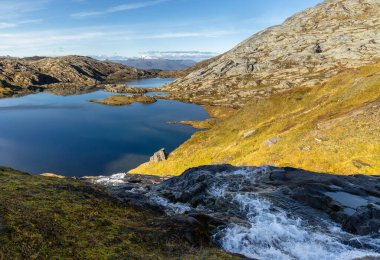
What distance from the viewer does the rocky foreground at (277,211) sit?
73.2 ft

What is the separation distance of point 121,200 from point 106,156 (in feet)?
323

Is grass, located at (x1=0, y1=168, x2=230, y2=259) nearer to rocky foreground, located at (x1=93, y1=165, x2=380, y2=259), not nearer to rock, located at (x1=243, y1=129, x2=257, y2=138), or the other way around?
rocky foreground, located at (x1=93, y1=165, x2=380, y2=259)

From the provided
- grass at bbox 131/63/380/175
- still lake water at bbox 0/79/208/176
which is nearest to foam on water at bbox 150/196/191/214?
grass at bbox 131/63/380/175

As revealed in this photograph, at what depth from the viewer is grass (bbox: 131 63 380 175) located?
157 ft

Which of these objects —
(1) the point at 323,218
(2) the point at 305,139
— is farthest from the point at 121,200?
(2) the point at 305,139

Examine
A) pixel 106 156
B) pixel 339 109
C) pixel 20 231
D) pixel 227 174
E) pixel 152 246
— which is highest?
pixel 339 109

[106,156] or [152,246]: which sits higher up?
[152,246]

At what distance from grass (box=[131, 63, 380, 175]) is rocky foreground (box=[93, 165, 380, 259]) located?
8.87 metres

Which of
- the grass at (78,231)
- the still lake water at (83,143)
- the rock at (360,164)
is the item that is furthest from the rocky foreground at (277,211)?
the still lake water at (83,143)

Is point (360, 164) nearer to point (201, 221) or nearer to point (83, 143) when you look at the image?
point (201, 221)

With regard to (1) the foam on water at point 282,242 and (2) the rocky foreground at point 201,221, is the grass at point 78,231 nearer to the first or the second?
(2) the rocky foreground at point 201,221

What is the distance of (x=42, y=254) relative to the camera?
52.0 feet

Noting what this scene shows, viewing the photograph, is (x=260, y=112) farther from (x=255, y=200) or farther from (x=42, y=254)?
(x=42, y=254)

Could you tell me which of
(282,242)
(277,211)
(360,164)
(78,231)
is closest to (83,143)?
(360,164)
